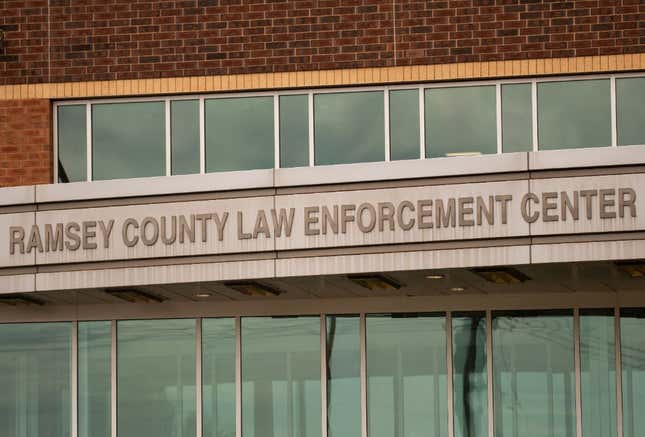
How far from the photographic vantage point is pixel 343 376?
745 inches

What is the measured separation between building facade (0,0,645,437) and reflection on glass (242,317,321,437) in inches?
1.1

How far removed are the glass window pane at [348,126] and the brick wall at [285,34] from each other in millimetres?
462

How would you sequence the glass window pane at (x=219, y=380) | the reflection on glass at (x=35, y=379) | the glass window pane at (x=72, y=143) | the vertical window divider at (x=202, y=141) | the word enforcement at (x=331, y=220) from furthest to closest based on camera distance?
the glass window pane at (x=72, y=143)
the vertical window divider at (x=202, y=141)
the reflection on glass at (x=35, y=379)
the glass window pane at (x=219, y=380)
the word enforcement at (x=331, y=220)

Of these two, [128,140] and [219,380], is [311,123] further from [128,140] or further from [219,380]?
[219,380]

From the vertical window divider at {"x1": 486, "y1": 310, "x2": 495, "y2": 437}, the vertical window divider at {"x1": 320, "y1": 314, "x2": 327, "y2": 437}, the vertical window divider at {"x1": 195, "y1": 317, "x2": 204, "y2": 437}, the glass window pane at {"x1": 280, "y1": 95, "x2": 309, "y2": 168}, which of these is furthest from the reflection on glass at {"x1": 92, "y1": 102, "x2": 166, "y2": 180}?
the vertical window divider at {"x1": 486, "y1": 310, "x2": 495, "y2": 437}

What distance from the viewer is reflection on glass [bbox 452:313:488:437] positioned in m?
18.5

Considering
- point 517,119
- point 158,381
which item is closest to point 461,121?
point 517,119

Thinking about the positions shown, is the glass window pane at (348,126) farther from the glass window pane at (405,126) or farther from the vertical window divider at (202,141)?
the vertical window divider at (202,141)

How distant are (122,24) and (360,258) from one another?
5802mm

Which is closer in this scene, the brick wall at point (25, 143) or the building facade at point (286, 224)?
the building facade at point (286, 224)

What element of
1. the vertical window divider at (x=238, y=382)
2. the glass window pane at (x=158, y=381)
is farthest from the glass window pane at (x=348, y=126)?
the glass window pane at (x=158, y=381)

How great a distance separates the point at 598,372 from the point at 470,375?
60.0 inches

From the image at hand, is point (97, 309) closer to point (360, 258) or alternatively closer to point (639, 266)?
point (360, 258)

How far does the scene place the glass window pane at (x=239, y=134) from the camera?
65.2 ft
